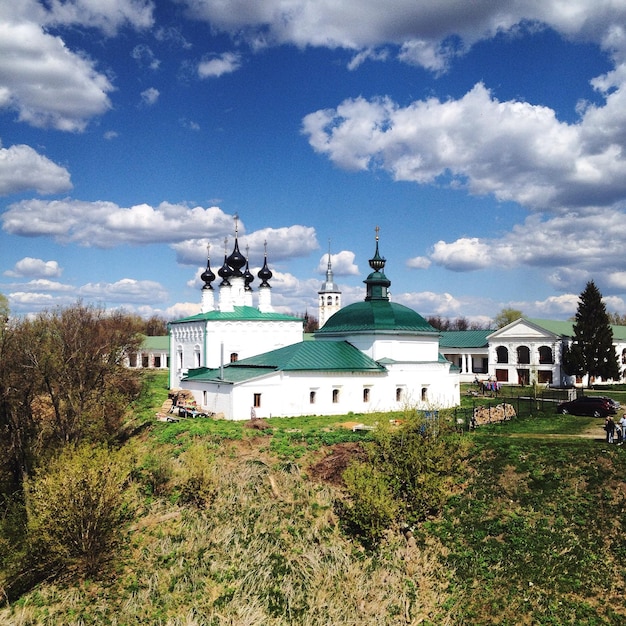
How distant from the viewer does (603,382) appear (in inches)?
2041

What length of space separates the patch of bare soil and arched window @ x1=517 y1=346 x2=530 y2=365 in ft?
108

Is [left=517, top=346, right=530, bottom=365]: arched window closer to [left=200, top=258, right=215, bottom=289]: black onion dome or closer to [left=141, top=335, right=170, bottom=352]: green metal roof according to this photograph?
[left=200, top=258, right=215, bottom=289]: black onion dome

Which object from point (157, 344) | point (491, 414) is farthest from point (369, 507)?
point (157, 344)

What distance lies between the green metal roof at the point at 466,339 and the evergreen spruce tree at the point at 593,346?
9.10 metres

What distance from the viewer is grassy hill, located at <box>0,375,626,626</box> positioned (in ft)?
55.9

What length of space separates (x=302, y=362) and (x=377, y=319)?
587 cm

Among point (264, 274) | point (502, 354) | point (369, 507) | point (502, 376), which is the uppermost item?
point (264, 274)

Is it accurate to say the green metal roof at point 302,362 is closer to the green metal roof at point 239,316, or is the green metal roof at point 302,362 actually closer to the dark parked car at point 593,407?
the green metal roof at point 239,316

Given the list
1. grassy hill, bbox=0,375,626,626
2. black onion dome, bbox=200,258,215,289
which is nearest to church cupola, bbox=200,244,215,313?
black onion dome, bbox=200,258,215,289

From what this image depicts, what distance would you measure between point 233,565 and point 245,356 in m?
21.2

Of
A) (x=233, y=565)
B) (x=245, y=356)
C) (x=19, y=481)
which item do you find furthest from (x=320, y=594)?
(x=245, y=356)

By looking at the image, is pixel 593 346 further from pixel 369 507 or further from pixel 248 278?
pixel 369 507

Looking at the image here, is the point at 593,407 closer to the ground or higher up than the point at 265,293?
closer to the ground

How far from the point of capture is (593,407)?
103 ft
